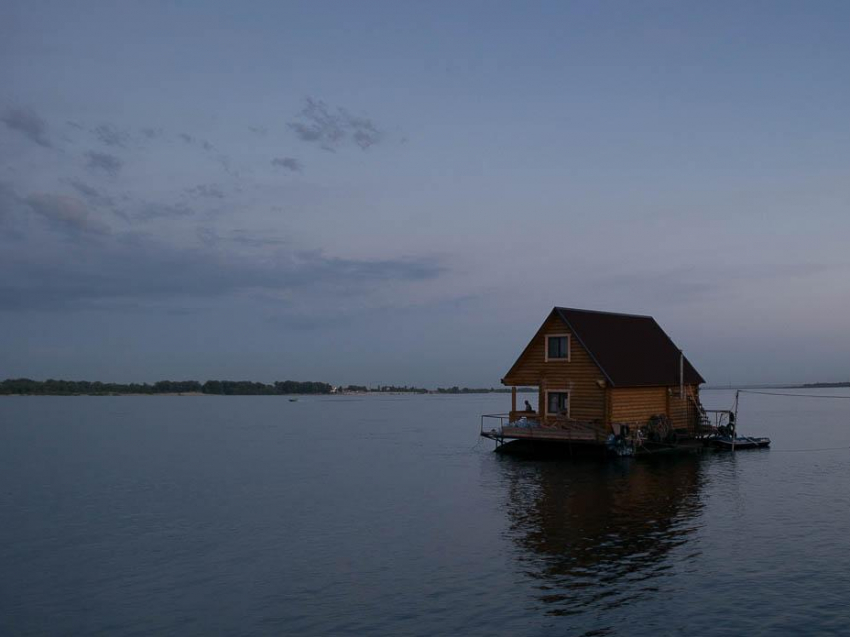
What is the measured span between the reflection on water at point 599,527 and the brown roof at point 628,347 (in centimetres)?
Answer: 718

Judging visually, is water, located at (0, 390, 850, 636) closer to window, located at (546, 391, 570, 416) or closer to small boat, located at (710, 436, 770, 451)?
window, located at (546, 391, 570, 416)

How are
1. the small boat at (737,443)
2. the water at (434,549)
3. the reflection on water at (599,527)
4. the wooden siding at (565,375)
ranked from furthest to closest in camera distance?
the small boat at (737,443) < the wooden siding at (565,375) < the reflection on water at (599,527) < the water at (434,549)

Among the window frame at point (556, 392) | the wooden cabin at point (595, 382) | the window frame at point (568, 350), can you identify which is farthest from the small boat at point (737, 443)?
the window frame at point (568, 350)

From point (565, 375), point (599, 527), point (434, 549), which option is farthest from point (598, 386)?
point (434, 549)

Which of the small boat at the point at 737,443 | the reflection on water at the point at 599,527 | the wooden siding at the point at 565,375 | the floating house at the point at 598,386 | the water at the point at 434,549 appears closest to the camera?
the water at the point at 434,549

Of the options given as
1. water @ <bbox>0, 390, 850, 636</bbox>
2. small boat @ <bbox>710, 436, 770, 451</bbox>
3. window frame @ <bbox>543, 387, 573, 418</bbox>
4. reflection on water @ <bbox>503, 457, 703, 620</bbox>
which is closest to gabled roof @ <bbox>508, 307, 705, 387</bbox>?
window frame @ <bbox>543, 387, 573, 418</bbox>

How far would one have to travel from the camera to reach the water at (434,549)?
62.1 feet

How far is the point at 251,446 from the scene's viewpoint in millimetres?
69875

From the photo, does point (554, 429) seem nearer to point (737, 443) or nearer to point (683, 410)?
point (683, 410)

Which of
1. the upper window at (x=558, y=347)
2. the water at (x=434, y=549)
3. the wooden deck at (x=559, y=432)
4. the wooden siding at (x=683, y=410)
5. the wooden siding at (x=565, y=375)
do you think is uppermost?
the upper window at (x=558, y=347)

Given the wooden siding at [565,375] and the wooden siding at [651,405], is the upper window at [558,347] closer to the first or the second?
the wooden siding at [565,375]

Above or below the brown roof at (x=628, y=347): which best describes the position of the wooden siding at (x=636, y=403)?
below

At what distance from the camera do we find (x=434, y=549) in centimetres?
2564

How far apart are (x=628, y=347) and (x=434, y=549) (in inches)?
1254
